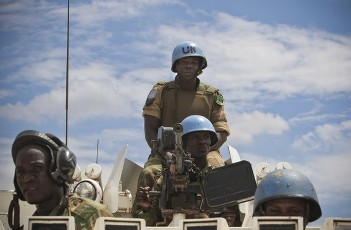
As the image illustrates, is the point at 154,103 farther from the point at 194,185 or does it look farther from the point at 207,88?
the point at 194,185

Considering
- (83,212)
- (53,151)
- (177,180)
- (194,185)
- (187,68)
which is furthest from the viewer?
(187,68)

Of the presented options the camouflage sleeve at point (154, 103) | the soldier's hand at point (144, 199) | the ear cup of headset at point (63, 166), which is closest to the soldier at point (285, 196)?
the ear cup of headset at point (63, 166)

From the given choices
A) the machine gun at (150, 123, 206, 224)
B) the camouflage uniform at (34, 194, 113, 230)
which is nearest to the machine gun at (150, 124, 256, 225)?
the machine gun at (150, 123, 206, 224)

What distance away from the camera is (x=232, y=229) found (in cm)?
685

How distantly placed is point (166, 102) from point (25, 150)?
137 inches

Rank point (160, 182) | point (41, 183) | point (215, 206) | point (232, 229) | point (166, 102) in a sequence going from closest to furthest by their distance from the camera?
point (232, 229) → point (41, 183) → point (215, 206) → point (160, 182) → point (166, 102)

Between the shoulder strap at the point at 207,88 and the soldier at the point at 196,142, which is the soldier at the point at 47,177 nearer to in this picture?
the soldier at the point at 196,142

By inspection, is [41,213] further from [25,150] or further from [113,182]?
[113,182]

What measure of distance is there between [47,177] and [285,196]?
2.16 m

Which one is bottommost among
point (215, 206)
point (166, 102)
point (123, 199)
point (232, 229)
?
point (232, 229)

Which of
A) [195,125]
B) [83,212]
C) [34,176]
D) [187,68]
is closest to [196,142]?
[195,125]

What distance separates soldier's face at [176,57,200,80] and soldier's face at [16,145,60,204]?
3401mm

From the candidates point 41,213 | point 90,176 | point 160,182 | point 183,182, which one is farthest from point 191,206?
point 90,176

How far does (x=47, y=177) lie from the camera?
8.05m
